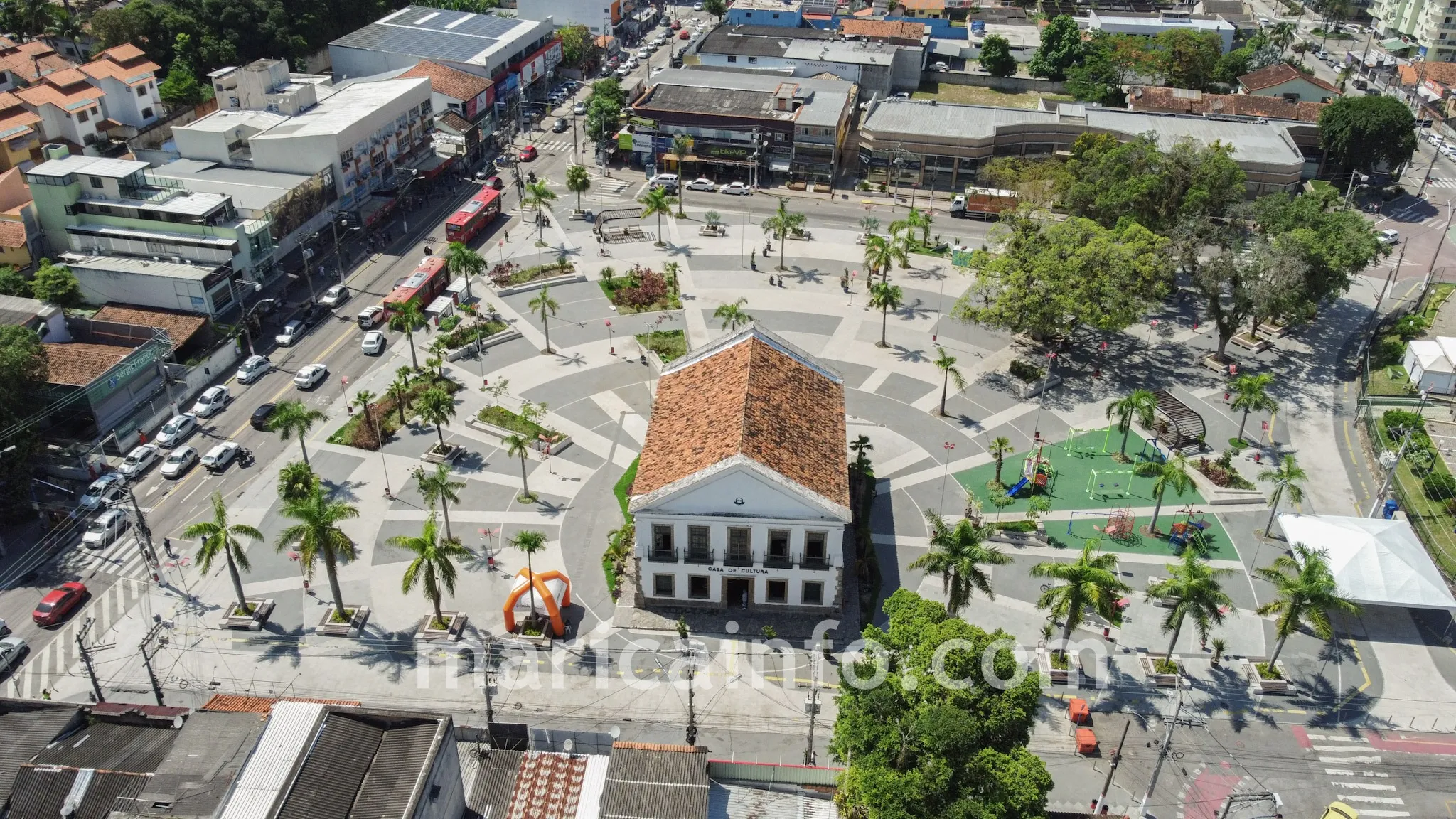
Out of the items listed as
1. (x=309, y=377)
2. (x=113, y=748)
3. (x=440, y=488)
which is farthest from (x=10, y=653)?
(x=309, y=377)

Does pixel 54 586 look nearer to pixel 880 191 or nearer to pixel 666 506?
pixel 666 506

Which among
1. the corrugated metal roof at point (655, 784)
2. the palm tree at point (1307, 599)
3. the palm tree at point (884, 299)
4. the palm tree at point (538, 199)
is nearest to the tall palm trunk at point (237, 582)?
the corrugated metal roof at point (655, 784)

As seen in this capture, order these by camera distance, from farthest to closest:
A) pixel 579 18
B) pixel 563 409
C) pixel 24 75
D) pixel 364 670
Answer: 1. pixel 579 18
2. pixel 24 75
3. pixel 563 409
4. pixel 364 670

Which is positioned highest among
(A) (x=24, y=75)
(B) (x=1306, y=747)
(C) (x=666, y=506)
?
(A) (x=24, y=75)

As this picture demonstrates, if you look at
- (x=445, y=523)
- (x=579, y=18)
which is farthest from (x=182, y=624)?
(x=579, y=18)

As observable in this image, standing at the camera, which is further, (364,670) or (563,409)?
(563,409)

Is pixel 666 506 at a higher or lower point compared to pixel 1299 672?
higher

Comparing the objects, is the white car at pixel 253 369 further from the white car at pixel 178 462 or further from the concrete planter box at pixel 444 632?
the concrete planter box at pixel 444 632
